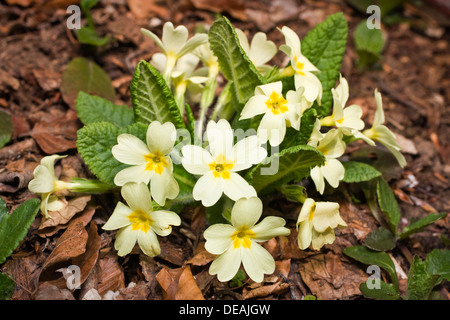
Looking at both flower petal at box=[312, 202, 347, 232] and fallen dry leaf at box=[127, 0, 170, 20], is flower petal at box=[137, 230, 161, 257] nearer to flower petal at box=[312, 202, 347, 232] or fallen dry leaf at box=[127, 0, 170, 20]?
flower petal at box=[312, 202, 347, 232]

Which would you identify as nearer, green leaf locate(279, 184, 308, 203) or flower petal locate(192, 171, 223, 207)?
flower petal locate(192, 171, 223, 207)

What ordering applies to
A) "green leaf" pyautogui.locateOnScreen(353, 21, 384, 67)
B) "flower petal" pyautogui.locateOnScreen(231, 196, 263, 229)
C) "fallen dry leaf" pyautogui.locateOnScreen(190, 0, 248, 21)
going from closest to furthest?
"flower petal" pyautogui.locateOnScreen(231, 196, 263, 229) < "green leaf" pyautogui.locateOnScreen(353, 21, 384, 67) < "fallen dry leaf" pyautogui.locateOnScreen(190, 0, 248, 21)

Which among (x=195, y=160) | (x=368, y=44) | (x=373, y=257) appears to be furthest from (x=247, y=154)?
(x=368, y=44)

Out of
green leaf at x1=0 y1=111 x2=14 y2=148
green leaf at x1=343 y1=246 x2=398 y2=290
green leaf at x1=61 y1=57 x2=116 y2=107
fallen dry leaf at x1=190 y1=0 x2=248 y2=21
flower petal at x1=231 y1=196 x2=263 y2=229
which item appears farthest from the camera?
fallen dry leaf at x1=190 y1=0 x2=248 y2=21

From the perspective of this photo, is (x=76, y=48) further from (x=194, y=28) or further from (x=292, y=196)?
(x=292, y=196)

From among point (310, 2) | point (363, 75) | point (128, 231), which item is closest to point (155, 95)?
point (128, 231)

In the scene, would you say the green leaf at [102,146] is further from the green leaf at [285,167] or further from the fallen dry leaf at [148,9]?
the fallen dry leaf at [148,9]

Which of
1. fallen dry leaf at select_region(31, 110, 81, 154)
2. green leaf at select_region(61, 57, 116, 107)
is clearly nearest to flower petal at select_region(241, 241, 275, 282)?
fallen dry leaf at select_region(31, 110, 81, 154)
